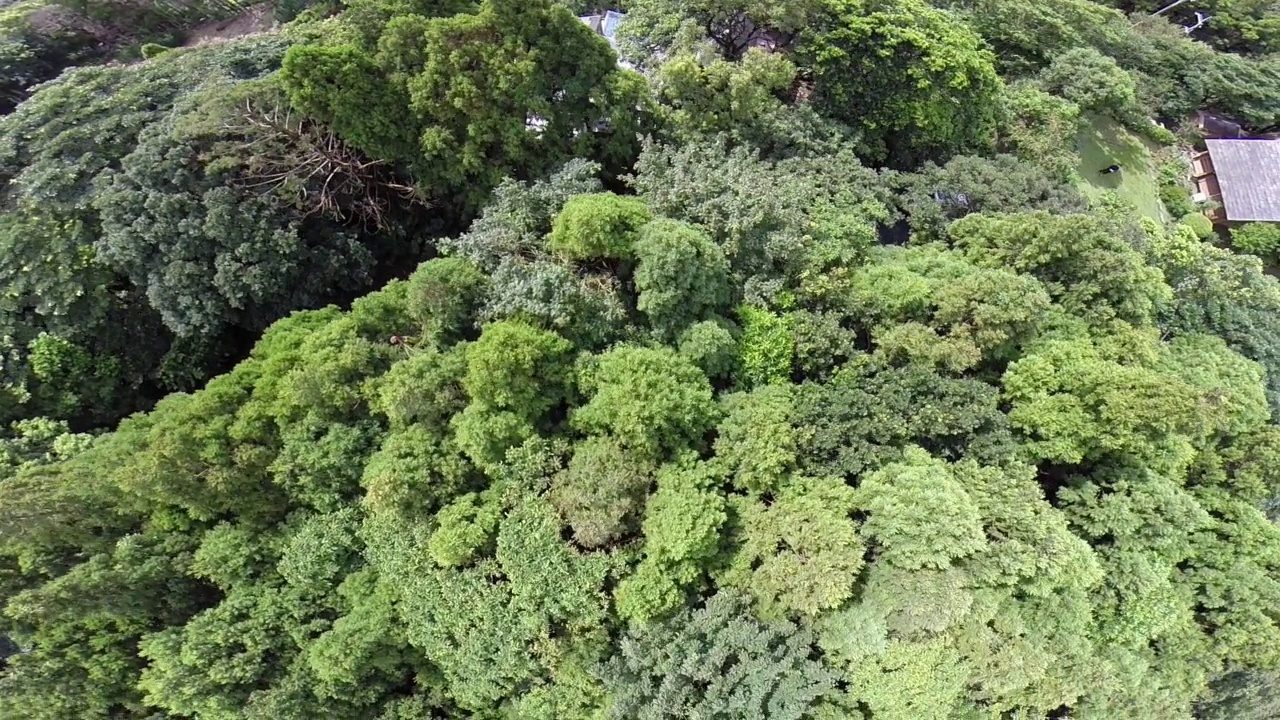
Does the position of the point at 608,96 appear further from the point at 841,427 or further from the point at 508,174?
the point at 841,427

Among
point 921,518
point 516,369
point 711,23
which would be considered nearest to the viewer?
point 921,518

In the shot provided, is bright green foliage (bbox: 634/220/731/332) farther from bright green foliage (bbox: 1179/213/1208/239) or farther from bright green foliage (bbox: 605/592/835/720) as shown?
bright green foliage (bbox: 1179/213/1208/239)

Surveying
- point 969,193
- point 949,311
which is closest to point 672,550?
point 949,311

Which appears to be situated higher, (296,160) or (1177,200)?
(296,160)

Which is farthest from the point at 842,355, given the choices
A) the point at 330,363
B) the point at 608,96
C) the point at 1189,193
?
the point at 1189,193

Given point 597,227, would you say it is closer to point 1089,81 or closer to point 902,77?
point 902,77

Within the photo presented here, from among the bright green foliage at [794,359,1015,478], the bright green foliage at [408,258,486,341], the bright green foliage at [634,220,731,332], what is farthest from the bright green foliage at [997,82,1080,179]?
the bright green foliage at [408,258,486,341]
